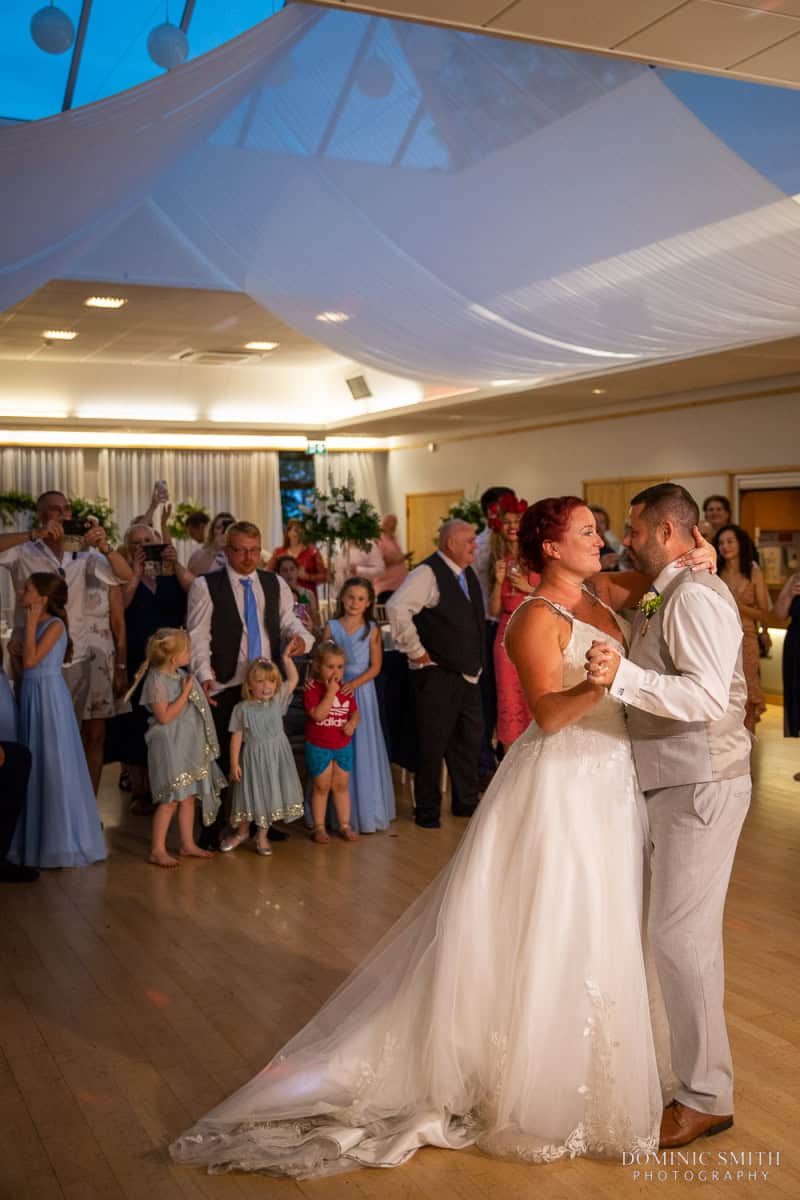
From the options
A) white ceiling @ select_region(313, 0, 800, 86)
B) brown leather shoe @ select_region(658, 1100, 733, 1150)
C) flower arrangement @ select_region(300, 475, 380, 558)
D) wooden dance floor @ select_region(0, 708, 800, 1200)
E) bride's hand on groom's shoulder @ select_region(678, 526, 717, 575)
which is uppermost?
white ceiling @ select_region(313, 0, 800, 86)

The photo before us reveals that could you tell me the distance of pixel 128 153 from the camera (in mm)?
5008

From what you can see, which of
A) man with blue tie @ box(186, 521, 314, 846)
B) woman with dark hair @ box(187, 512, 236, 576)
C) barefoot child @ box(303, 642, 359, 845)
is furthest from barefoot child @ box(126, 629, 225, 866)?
woman with dark hair @ box(187, 512, 236, 576)

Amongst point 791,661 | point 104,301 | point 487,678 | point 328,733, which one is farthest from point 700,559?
point 104,301

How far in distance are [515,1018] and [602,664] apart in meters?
0.94

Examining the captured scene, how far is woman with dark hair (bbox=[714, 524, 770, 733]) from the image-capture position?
25.7ft

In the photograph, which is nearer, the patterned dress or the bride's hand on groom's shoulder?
the bride's hand on groom's shoulder

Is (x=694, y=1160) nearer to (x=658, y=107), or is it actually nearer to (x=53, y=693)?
(x=53, y=693)

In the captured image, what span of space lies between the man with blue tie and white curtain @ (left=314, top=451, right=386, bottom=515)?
11795mm

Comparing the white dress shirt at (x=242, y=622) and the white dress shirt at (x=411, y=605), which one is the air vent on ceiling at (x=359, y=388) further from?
the white dress shirt at (x=242, y=622)

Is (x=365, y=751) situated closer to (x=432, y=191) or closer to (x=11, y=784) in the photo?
(x=11, y=784)

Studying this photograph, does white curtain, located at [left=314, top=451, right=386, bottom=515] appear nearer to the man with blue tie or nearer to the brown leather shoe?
the man with blue tie

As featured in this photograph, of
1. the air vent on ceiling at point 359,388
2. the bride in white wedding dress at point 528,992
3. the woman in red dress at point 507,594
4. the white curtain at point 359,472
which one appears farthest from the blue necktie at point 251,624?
the white curtain at point 359,472

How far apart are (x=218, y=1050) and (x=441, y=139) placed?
14.2 ft

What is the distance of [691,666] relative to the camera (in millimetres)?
2930
